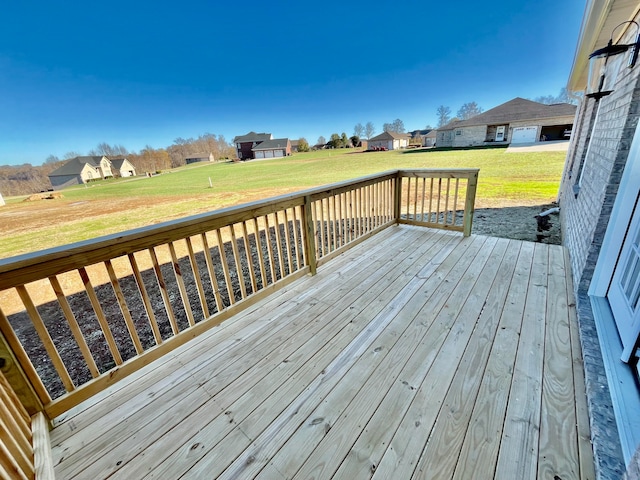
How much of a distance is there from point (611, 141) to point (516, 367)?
1.92m

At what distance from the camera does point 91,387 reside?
1534mm

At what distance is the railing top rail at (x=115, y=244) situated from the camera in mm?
1200

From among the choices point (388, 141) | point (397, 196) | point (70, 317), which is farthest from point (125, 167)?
point (70, 317)

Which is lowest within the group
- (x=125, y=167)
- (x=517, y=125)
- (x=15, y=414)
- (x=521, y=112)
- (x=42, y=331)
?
(x=15, y=414)

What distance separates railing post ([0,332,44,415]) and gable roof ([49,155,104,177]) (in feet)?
116

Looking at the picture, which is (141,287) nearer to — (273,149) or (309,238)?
(309,238)

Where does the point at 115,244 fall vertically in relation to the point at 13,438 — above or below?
above

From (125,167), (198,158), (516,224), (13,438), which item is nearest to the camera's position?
(13,438)

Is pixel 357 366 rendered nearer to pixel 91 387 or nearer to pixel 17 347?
pixel 91 387

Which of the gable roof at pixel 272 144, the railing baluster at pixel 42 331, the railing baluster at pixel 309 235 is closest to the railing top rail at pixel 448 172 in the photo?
the railing baluster at pixel 309 235

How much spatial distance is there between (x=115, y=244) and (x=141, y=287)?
318mm

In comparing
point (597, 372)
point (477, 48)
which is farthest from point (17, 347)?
point (477, 48)

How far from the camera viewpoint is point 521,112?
23.6 metres

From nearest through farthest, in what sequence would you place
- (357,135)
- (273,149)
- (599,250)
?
(599,250), (273,149), (357,135)
